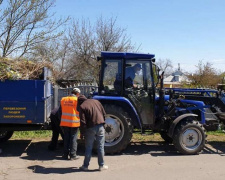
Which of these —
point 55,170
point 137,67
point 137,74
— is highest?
point 137,67

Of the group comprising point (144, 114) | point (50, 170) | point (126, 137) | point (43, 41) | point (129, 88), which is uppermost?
point (43, 41)

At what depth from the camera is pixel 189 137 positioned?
7.41 metres

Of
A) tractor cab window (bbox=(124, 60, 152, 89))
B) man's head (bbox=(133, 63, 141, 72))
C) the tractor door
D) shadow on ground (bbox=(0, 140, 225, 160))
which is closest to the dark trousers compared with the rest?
shadow on ground (bbox=(0, 140, 225, 160))

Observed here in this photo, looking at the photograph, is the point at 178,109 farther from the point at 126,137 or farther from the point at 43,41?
the point at 43,41

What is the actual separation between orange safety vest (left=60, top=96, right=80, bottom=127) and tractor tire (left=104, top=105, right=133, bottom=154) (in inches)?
31.9

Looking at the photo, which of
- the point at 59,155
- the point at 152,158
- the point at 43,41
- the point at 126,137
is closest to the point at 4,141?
the point at 59,155

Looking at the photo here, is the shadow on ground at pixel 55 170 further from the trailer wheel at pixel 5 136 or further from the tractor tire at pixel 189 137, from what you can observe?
the trailer wheel at pixel 5 136

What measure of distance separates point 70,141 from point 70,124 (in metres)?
0.43

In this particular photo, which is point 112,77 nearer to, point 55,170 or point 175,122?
point 175,122

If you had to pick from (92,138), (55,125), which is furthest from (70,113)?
(92,138)

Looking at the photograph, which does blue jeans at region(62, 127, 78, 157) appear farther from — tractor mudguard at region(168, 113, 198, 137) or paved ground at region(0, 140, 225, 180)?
tractor mudguard at region(168, 113, 198, 137)

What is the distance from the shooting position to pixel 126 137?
7.27 m

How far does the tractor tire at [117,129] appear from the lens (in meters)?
7.25

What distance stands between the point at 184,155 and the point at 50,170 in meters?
3.36
